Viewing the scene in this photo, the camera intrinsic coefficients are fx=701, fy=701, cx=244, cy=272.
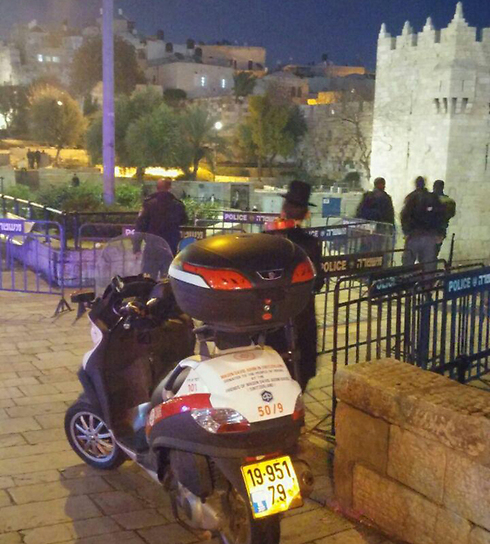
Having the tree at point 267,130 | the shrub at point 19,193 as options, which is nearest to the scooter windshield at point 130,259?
the shrub at point 19,193

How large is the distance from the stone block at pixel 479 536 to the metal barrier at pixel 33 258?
6.07 m

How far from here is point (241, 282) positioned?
2.78m

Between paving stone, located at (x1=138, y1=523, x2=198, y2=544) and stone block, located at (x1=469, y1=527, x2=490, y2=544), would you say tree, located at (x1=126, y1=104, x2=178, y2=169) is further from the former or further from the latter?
stone block, located at (x1=469, y1=527, x2=490, y2=544)

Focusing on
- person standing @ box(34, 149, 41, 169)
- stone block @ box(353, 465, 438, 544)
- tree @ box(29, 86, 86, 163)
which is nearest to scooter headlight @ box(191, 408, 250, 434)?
stone block @ box(353, 465, 438, 544)

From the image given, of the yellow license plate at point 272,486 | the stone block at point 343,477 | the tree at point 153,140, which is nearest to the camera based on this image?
the yellow license plate at point 272,486

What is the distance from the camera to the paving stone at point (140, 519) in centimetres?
349

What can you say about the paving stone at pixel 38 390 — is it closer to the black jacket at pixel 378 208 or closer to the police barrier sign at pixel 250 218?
the black jacket at pixel 378 208

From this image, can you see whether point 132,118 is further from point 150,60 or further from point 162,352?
point 150,60

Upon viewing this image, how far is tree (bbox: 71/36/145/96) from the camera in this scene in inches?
2114

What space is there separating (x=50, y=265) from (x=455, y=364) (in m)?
6.46

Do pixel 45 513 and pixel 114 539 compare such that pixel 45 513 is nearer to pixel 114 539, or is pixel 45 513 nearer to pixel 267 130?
pixel 114 539

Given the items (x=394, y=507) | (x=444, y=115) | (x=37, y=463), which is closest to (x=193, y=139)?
(x=444, y=115)

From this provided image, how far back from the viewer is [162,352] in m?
3.93

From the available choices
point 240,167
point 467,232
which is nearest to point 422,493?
point 467,232
